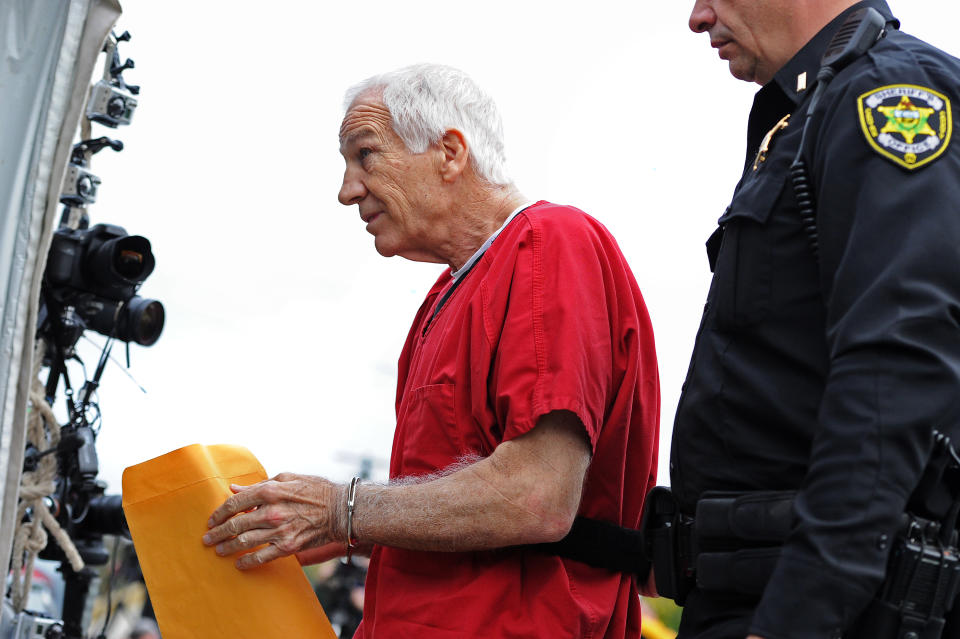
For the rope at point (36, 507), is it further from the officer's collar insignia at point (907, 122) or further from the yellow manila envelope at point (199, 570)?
the officer's collar insignia at point (907, 122)

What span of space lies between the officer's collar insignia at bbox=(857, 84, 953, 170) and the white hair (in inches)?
32.7

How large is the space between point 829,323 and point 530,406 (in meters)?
0.48

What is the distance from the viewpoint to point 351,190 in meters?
1.85

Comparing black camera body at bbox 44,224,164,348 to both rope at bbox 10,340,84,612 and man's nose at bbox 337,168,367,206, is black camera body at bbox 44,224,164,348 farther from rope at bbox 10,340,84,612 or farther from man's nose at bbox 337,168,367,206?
man's nose at bbox 337,168,367,206

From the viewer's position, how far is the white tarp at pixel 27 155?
5.59 feet

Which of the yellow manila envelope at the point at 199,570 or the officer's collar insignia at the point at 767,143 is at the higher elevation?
the officer's collar insignia at the point at 767,143

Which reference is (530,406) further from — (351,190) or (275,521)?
(351,190)

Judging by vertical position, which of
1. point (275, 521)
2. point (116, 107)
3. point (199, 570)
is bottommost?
point (199, 570)

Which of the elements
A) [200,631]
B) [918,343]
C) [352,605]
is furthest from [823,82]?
[352,605]

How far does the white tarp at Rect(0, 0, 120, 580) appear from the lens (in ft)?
5.59

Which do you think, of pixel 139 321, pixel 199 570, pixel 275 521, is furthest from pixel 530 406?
pixel 139 321

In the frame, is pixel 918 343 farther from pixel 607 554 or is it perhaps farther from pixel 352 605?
pixel 352 605

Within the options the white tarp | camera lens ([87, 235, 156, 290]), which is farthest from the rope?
the white tarp

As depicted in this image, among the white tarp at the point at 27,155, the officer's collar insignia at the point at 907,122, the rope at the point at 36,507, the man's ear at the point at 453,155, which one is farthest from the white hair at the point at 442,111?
the rope at the point at 36,507
